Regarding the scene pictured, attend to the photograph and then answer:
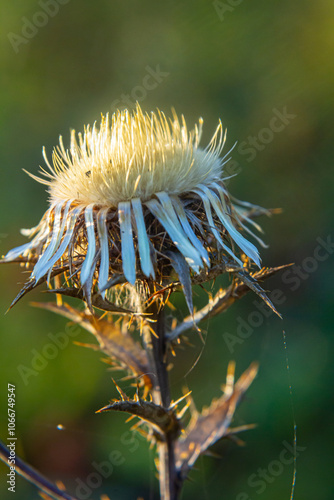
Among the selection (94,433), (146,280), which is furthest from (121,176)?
(94,433)

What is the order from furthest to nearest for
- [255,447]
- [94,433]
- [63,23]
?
[63,23] < [94,433] < [255,447]

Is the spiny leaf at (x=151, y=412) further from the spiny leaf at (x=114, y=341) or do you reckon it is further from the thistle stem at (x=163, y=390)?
the spiny leaf at (x=114, y=341)

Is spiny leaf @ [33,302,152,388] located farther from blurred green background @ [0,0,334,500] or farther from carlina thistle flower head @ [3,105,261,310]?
blurred green background @ [0,0,334,500]

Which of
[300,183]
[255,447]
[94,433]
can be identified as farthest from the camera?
[300,183]

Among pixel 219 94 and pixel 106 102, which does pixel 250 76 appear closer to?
pixel 219 94

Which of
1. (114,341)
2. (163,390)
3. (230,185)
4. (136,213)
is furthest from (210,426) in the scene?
(230,185)

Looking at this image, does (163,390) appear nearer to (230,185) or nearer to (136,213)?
(136,213)
